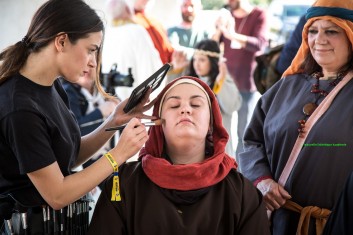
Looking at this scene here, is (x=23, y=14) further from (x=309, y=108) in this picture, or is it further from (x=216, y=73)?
(x=309, y=108)

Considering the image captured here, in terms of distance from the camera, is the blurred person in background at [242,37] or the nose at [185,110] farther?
the blurred person in background at [242,37]

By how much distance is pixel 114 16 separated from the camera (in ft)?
14.5

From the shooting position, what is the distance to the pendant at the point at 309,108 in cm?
195

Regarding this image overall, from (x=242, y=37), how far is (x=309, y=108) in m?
2.42

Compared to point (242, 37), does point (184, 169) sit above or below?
below

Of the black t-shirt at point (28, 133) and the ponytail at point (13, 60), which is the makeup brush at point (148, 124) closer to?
the black t-shirt at point (28, 133)

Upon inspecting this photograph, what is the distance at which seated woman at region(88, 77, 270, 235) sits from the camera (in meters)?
1.79

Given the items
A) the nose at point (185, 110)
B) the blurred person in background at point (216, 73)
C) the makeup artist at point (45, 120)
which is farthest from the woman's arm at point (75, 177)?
the blurred person in background at point (216, 73)

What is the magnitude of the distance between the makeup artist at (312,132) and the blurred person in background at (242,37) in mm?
2176

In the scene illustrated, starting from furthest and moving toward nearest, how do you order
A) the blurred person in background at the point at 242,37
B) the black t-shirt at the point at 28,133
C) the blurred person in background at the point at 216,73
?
the blurred person in background at the point at 242,37 → the blurred person in background at the point at 216,73 → the black t-shirt at the point at 28,133

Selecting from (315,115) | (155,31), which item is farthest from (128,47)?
(315,115)

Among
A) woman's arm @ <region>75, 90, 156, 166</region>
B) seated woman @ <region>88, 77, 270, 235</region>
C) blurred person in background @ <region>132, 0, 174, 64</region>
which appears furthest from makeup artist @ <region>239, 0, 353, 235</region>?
blurred person in background @ <region>132, 0, 174, 64</region>

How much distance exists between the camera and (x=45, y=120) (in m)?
1.65

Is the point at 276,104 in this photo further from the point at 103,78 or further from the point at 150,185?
the point at 103,78
